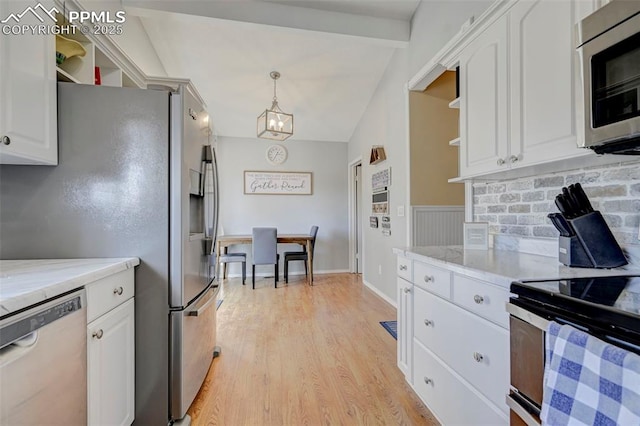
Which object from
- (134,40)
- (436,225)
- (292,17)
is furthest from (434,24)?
(134,40)

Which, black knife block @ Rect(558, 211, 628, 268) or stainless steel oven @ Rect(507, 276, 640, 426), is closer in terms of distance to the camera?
stainless steel oven @ Rect(507, 276, 640, 426)

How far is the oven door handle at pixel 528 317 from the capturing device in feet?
2.60

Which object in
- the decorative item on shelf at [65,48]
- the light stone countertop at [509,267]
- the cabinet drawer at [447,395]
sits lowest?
the cabinet drawer at [447,395]

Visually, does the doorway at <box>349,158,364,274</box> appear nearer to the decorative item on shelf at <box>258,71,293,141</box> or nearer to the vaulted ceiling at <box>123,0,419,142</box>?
the vaulted ceiling at <box>123,0,419,142</box>

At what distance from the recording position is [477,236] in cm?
179

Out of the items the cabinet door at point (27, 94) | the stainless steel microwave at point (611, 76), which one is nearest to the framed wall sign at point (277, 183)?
the cabinet door at point (27, 94)

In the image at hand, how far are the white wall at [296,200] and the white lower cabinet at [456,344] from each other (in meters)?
3.60

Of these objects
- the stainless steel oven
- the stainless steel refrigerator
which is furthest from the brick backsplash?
the stainless steel refrigerator

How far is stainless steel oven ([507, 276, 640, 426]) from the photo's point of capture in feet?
2.03

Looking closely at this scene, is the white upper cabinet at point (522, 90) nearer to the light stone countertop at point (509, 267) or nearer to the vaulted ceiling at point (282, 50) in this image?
the light stone countertop at point (509, 267)

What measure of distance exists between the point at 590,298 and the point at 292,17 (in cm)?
304

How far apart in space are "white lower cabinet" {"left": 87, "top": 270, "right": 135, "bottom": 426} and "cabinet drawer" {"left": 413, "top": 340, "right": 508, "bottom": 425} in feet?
4.88

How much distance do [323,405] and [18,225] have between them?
72.5 inches

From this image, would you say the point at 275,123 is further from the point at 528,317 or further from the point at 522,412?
the point at 522,412
